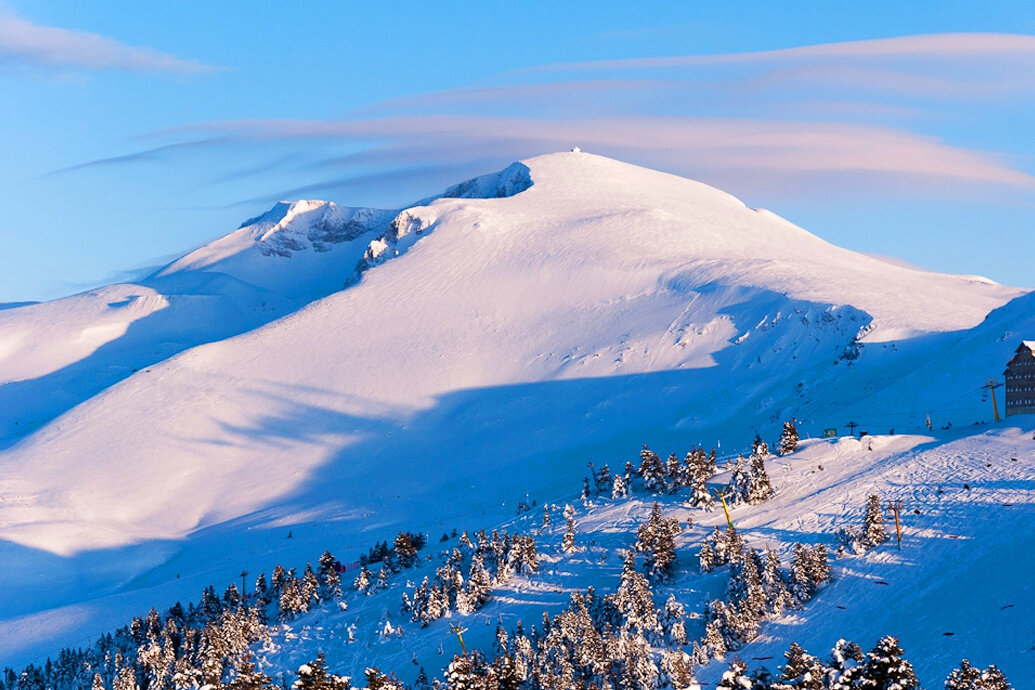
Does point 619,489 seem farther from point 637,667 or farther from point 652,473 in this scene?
point 637,667

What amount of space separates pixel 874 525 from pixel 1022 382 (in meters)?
24.3

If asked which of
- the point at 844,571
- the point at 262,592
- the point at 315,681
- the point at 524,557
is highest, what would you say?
the point at 315,681

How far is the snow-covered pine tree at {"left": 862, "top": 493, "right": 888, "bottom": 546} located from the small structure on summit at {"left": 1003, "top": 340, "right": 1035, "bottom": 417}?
2165 centimetres

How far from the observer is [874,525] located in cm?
7581

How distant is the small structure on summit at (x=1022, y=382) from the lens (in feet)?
304

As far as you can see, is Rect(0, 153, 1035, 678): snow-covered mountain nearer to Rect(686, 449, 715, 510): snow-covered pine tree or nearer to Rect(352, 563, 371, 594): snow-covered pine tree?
Rect(686, 449, 715, 510): snow-covered pine tree

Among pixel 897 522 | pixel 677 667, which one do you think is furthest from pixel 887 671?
pixel 897 522

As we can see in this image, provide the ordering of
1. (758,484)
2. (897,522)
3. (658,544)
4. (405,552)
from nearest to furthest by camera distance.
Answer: (897,522) → (658,544) → (758,484) → (405,552)

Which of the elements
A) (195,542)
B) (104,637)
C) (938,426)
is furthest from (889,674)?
(195,542)

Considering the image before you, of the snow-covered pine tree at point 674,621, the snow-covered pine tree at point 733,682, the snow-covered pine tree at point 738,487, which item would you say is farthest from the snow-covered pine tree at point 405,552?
the snow-covered pine tree at point 733,682

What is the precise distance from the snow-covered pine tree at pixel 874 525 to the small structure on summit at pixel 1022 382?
2165 centimetres

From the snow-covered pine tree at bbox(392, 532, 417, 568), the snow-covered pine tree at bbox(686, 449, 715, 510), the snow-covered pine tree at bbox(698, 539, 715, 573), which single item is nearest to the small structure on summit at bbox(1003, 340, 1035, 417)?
the snow-covered pine tree at bbox(686, 449, 715, 510)

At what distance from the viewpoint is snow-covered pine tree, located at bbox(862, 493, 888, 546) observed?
75438 mm

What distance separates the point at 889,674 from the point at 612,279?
498ft
